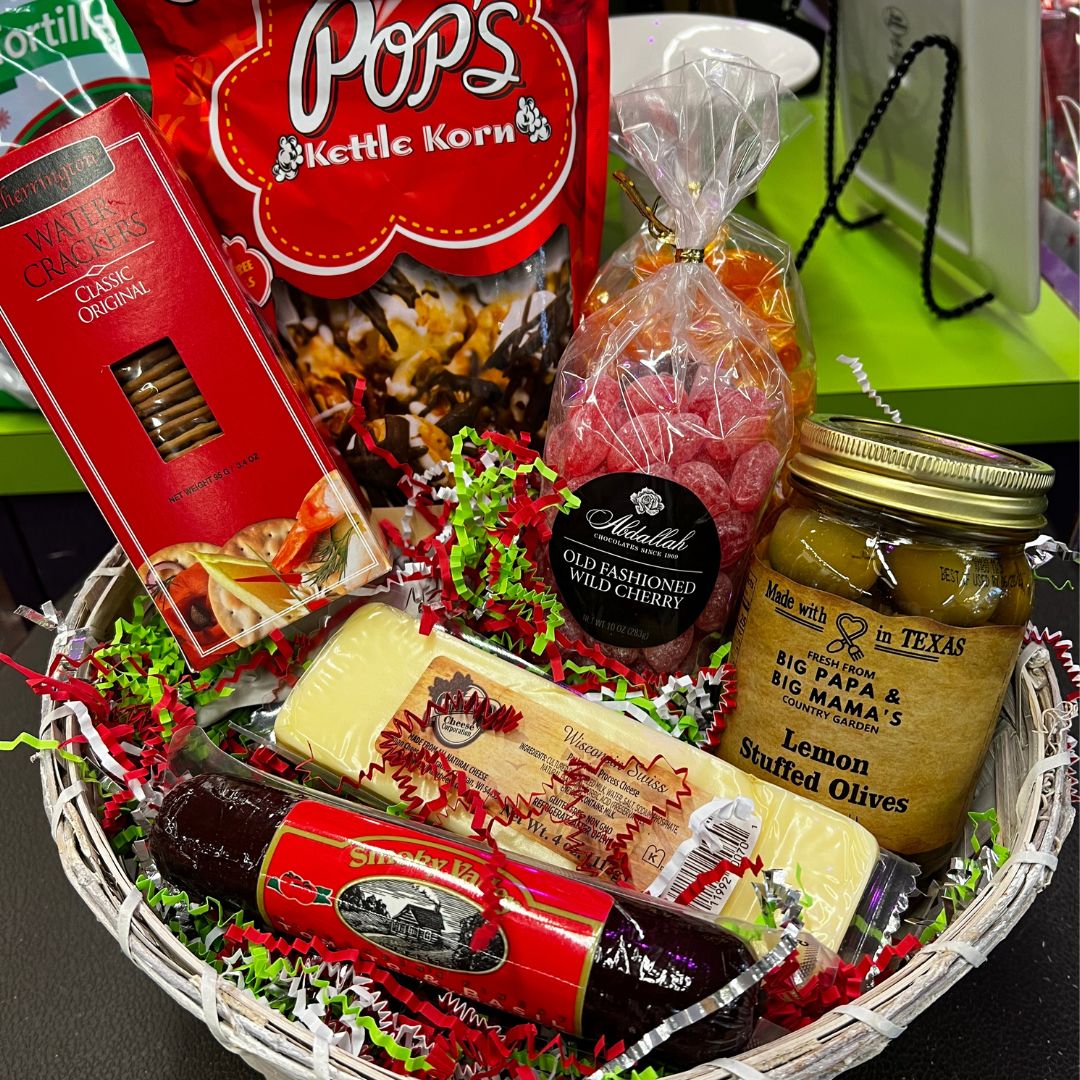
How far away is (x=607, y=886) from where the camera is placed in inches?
29.5

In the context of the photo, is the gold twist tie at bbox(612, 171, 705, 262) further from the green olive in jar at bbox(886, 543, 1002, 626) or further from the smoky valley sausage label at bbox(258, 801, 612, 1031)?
the smoky valley sausage label at bbox(258, 801, 612, 1031)

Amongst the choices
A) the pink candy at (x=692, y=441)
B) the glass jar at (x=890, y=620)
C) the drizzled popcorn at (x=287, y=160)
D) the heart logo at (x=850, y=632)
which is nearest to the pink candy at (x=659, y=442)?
the pink candy at (x=692, y=441)

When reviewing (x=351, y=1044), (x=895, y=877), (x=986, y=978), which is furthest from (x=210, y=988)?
(x=986, y=978)

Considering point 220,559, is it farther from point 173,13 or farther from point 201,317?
point 173,13

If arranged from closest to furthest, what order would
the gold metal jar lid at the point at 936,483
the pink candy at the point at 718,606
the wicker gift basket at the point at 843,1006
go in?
the wicker gift basket at the point at 843,1006
the gold metal jar lid at the point at 936,483
the pink candy at the point at 718,606

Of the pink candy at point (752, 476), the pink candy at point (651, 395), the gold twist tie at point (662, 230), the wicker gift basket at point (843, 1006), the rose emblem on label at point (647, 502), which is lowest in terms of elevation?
the wicker gift basket at point (843, 1006)

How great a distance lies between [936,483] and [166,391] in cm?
70

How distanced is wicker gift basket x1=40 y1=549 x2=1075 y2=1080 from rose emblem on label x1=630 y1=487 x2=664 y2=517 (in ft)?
1.29

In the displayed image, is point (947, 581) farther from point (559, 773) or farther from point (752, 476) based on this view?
point (559, 773)

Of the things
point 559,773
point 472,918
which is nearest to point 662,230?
point 559,773

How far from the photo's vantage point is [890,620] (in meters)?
0.82

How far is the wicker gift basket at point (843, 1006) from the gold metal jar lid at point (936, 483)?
0.21m

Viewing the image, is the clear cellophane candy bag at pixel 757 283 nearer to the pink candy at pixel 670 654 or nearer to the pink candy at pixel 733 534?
the pink candy at pixel 733 534

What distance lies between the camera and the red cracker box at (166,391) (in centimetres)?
87
